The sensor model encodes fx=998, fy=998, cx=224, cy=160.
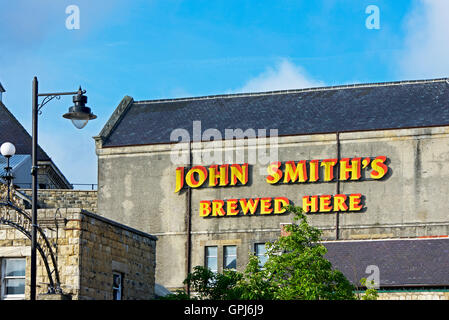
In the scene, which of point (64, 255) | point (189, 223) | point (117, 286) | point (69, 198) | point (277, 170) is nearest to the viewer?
point (64, 255)

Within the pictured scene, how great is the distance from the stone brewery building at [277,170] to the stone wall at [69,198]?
151cm

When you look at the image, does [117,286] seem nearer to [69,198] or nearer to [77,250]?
[77,250]

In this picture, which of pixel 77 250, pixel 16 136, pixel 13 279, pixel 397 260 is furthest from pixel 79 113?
pixel 16 136

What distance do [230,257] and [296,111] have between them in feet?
29.4

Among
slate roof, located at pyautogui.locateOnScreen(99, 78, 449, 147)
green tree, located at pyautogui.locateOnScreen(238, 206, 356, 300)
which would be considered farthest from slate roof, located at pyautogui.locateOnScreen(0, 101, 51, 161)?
green tree, located at pyautogui.locateOnScreen(238, 206, 356, 300)

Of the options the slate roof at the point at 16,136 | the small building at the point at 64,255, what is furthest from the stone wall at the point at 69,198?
the small building at the point at 64,255

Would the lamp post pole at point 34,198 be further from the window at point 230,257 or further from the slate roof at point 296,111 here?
the slate roof at point 296,111

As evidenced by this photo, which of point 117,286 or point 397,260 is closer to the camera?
point 117,286

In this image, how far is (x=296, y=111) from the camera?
53.2 meters

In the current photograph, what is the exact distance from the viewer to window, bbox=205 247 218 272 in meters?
Result: 49.8

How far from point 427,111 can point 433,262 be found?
13.6 m

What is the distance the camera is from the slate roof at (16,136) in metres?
63.9

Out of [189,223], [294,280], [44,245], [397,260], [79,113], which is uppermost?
[79,113]
